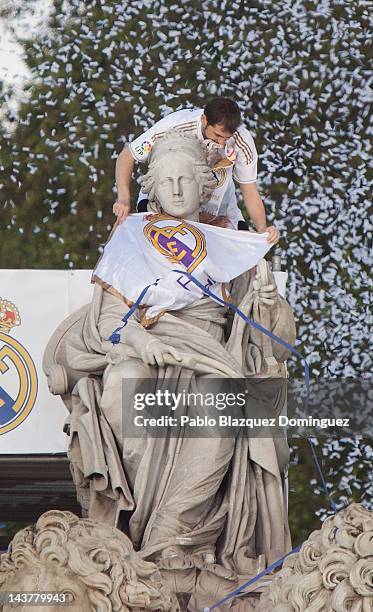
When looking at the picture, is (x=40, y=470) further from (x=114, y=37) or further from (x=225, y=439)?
(x=114, y=37)

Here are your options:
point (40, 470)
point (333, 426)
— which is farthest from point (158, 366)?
point (333, 426)

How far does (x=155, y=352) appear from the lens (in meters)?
6.64

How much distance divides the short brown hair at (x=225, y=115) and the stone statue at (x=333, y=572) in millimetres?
2540

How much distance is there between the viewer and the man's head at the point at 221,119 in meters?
7.12

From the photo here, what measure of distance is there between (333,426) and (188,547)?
4.15 m

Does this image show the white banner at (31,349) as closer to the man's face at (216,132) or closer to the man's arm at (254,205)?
the man's arm at (254,205)

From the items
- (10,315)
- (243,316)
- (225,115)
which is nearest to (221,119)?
(225,115)

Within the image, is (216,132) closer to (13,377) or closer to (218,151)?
(218,151)

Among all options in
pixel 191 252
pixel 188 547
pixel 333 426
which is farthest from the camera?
pixel 333 426

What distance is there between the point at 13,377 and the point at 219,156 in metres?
1.74

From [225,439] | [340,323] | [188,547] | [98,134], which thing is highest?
[98,134]

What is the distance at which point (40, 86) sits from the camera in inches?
432

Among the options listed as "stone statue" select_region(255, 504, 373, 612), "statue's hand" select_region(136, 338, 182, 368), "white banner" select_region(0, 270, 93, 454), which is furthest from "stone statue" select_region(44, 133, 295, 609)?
"stone statue" select_region(255, 504, 373, 612)

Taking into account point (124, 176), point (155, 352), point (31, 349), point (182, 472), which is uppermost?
point (124, 176)
